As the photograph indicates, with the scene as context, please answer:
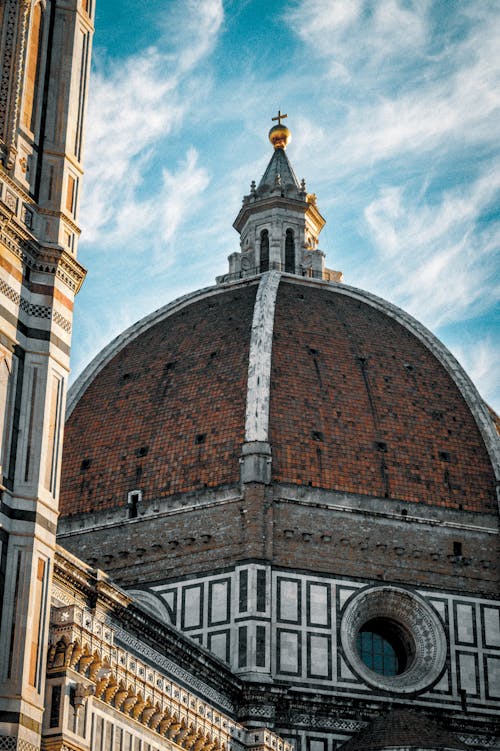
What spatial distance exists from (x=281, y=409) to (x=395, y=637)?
21.9ft

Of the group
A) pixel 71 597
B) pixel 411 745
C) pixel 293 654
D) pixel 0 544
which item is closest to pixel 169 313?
pixel 293 654

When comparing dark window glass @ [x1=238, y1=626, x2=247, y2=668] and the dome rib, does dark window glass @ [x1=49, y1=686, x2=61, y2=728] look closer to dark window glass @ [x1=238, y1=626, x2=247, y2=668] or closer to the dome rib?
dark window glass @ [x1=238, y1=626, x2=247, y2=668]

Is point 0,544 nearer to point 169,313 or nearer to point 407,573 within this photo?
point 407,573

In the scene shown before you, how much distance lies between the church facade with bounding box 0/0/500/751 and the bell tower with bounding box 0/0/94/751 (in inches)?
357

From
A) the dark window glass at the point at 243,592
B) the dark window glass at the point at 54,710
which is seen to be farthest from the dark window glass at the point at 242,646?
the dark window glass at the point at 54,710

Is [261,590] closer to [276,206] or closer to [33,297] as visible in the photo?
[276,206]

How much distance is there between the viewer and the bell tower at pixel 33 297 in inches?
588

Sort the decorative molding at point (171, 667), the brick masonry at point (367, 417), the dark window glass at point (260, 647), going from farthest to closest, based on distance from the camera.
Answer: the brick masonry at point (367, 417) → the dark window glass at point (260, 647) → the decorative molding at point (171, 667)

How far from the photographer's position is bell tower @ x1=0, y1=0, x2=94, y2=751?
14938 millimetres

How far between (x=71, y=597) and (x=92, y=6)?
34.9 feet

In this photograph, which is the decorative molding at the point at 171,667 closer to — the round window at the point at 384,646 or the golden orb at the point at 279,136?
the round window at the point at 384,646

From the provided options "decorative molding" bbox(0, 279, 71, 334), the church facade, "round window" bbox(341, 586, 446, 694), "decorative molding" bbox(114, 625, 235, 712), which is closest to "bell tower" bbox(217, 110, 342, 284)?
the church facade

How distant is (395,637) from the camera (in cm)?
3812

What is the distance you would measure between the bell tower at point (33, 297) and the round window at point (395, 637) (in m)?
21.0
